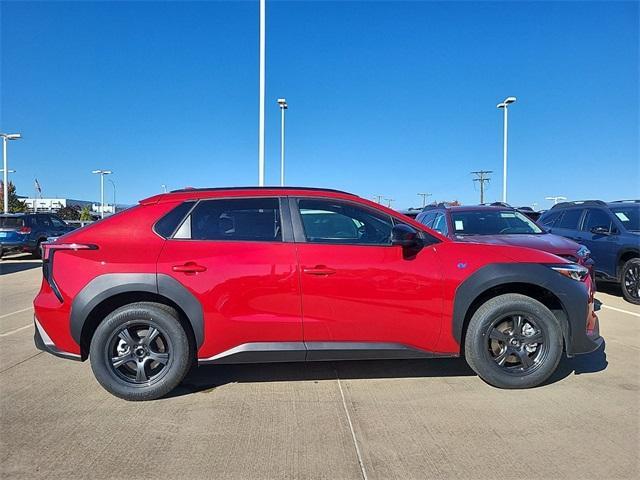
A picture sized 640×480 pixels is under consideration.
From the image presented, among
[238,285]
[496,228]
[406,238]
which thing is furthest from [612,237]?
[238,285]

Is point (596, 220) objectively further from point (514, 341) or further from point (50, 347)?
point (50, 347)

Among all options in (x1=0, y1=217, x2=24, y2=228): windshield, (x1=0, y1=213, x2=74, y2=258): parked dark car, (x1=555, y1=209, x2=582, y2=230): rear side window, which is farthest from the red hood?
(x1=0, y1=217, x2=24, y2=228): windshield

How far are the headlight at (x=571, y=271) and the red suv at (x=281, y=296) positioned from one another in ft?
0.03

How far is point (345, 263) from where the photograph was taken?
3.76 m

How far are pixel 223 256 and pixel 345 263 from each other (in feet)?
3.34

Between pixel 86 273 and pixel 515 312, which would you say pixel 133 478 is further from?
pixel 515 312

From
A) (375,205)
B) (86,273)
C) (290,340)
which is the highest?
(375,205)

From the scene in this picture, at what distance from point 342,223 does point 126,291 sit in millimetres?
1912

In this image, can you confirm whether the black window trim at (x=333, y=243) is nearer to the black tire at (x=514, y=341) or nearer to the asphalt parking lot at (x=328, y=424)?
the black tire at (x=514, y=341)

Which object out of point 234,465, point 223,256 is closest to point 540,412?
point 234,465

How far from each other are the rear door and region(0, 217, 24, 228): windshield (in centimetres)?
1443

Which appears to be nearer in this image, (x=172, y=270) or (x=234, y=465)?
(x=234, y=465)

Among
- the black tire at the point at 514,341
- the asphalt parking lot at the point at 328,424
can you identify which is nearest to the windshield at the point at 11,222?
the asphalt parking lot at the point at 328,424

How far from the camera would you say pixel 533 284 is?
392 centimetres
